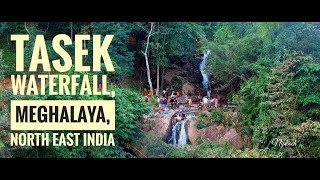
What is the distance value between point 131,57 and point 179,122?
1.91 meters

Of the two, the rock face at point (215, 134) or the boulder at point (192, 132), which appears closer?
the rock face at point (215, 134)

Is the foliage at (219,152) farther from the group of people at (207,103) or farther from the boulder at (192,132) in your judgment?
the group of people at (207,103)

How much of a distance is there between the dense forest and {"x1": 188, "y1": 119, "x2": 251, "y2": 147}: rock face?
5.9 inches

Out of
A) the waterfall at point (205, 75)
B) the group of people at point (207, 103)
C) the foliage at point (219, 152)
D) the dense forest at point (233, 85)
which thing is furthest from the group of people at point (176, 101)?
the foliage at point (219, 152)

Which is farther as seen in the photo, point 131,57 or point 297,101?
point 131,57

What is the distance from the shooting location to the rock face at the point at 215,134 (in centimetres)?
975

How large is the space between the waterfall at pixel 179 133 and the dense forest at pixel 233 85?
1.26 ft

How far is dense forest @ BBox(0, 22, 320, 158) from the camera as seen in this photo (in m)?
8.68
